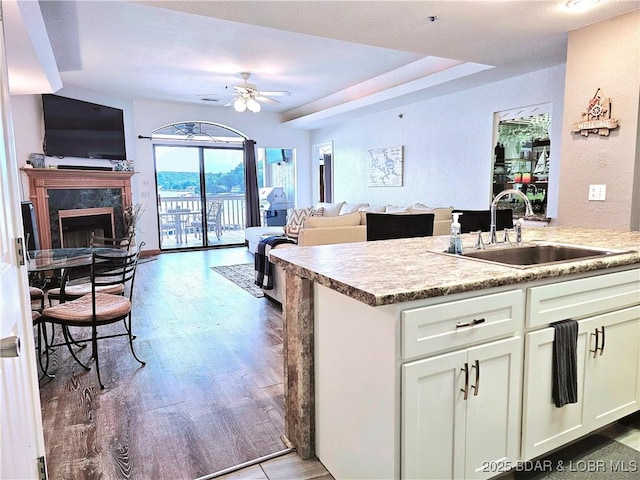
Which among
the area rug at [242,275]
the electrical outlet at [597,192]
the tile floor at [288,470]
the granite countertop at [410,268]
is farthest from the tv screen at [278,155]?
the tile floor at [288,470]

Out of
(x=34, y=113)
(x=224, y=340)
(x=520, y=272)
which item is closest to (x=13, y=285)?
(x=520, y=272)

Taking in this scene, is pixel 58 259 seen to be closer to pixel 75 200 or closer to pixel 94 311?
pixel 94 311

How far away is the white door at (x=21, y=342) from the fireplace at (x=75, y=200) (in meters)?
4.80

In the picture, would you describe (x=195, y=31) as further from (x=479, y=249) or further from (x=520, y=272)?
(x=520, y=272)

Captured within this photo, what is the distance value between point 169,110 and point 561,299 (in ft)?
24.4

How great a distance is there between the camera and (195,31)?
155 inches

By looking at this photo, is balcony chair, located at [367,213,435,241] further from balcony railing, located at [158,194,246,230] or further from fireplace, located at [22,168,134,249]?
balcony railing, located at [158,194,246,230]

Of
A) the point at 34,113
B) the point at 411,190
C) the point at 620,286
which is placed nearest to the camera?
the point at 620,286

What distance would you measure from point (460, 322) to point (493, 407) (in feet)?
1.29

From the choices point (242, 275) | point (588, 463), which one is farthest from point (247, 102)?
point (588, 463)

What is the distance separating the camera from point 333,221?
4156mm

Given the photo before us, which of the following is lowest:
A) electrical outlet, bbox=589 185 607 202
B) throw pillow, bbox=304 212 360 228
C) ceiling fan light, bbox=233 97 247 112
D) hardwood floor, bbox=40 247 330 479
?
hardwood floor, bbox=40 247 330 479

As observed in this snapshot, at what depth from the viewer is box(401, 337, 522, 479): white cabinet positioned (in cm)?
138

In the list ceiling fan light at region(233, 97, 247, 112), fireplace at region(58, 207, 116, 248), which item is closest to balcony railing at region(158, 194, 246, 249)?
fireplace at region(58, 207, 116, 248)
